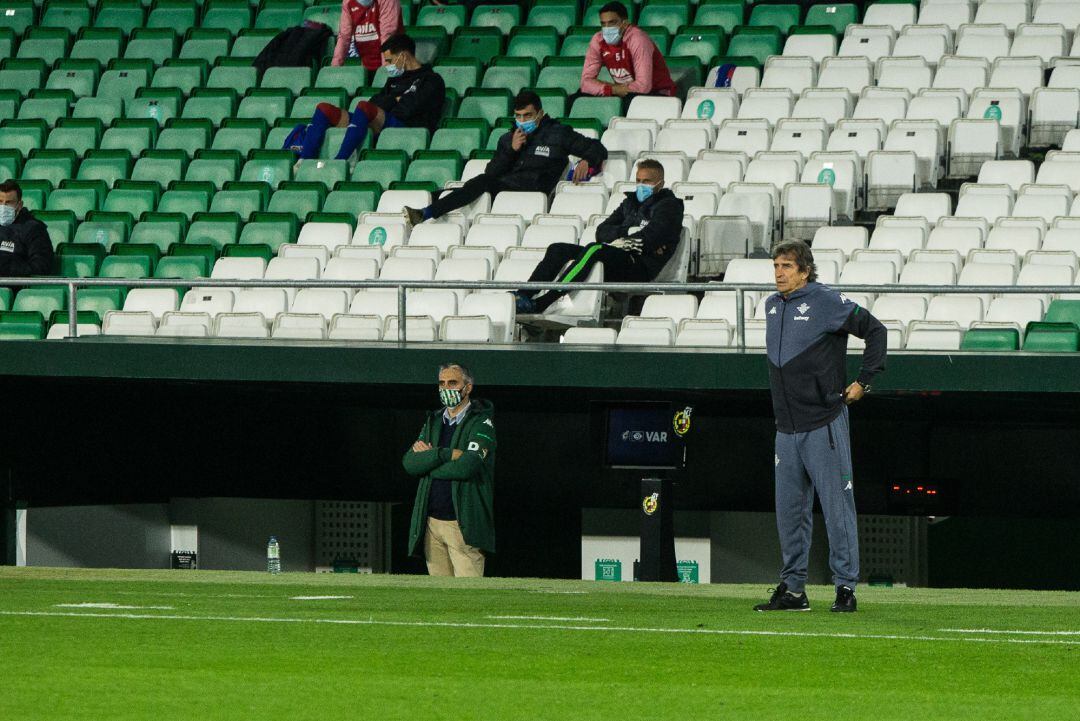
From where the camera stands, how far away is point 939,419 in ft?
46.7

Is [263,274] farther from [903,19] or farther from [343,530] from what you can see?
[903,19]

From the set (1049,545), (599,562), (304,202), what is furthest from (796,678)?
(304,202)

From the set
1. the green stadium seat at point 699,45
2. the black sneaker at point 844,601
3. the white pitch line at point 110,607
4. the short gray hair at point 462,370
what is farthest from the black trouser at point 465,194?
the black sneaker at point 844,601

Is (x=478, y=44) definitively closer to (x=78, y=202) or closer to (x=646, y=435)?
(x=78, y=202)

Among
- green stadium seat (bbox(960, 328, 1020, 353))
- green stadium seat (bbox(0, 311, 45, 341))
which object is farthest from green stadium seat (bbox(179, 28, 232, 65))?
green stadium seat (bbox(960, 328, 1020, 353))

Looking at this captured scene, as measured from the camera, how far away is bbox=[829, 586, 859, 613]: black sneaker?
25.3ft

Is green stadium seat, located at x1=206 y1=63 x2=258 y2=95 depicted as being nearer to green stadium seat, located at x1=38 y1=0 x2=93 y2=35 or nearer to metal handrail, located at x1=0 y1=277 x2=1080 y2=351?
green stadium seat, located at x1=38 y1=0 x2=93 y2=35

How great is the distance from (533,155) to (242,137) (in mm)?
3657

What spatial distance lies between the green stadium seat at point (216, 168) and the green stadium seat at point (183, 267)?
1.93m

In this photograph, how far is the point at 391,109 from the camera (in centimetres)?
1759

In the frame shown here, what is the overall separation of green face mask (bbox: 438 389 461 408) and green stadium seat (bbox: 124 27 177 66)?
9.55 m

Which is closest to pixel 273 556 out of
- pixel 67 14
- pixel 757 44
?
pixel 757 44

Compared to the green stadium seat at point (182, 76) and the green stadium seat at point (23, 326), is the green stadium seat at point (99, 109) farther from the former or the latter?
the green stadium seat at point (23, 326)

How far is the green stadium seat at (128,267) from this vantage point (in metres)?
15.4
